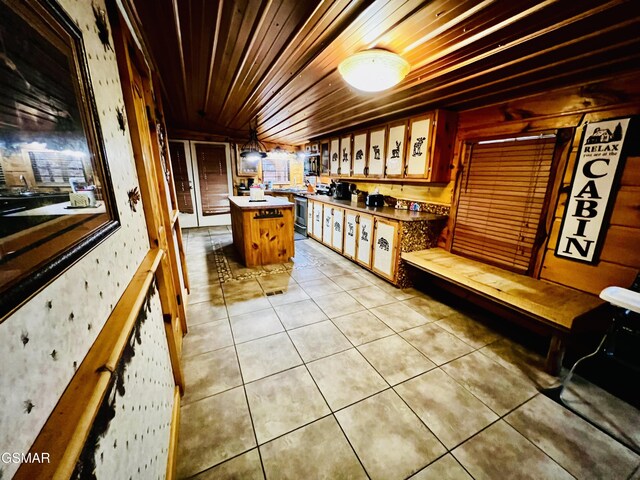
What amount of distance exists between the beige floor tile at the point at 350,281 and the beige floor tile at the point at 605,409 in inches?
82.5

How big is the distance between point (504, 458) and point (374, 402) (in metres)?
0.74

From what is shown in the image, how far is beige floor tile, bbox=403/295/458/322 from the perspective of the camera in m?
2.75

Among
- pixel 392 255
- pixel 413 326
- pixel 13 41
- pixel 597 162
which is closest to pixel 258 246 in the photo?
pixel 392 255

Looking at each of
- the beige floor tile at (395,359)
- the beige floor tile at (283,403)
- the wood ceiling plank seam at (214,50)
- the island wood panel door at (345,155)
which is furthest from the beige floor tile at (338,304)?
the wood ceiling plank seam at (214,50)

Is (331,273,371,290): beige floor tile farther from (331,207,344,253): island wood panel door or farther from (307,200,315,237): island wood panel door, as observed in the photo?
(307,200,315,237): island wood panel door

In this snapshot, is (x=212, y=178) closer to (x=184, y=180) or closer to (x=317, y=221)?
(x=184, y=180)

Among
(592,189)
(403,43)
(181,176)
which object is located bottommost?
(592,189)

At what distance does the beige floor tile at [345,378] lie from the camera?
1.75m

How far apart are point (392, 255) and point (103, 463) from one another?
3.11 meters

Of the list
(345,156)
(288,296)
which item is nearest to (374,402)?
(288,296)

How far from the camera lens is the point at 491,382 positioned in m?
1.88

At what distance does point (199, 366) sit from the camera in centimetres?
197

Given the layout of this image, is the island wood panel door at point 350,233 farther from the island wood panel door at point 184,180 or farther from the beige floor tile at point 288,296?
the island wood panel door at point 184,180

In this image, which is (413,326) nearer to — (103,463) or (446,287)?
(446,287)
